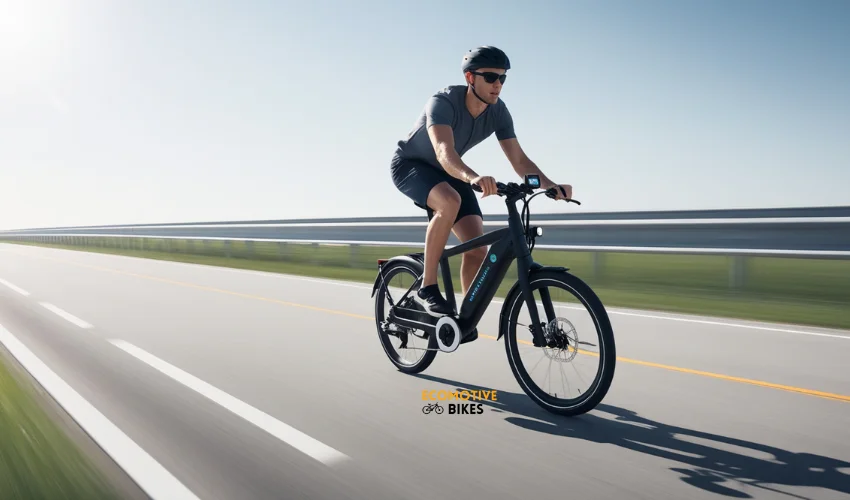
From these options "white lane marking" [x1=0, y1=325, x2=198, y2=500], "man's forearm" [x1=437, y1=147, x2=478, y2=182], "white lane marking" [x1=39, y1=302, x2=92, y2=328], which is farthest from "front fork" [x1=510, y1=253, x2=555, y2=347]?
"white lane marking" [x1=39, y1=302, x2=92, y2=328]

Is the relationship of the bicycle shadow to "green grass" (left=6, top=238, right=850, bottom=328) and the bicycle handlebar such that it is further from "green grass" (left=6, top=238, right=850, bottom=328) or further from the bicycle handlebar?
"green grass" (left=6, top=238, right=850, bottom=328)

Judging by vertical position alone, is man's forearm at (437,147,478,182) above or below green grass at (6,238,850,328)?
above

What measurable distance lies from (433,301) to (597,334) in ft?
4.83

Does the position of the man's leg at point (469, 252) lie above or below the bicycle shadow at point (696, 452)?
above

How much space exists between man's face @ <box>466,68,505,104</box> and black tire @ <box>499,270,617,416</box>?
1.23m

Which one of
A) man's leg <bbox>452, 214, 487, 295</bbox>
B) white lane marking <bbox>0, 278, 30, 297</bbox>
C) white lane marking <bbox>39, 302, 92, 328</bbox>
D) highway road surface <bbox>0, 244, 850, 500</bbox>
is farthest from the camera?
white lane marking <bbox>0, 278, 30, 297</bbox>

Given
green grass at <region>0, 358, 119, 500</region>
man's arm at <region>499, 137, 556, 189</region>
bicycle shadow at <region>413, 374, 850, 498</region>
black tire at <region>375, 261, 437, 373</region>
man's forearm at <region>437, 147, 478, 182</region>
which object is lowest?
green grass at <region>0, 358, 119, 500</region>

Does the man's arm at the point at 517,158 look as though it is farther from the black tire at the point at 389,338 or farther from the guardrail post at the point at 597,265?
the guardrail post at the point at 597,265

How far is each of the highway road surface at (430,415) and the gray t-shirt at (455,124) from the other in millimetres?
1661

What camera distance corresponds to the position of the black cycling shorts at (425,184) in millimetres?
6121

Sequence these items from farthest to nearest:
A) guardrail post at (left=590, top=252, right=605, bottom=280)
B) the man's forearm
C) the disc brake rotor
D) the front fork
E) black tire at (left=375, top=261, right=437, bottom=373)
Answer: guardrail post at (left=590, top=252, right=605, bottom=280), black tire at (left=375, top=261, right=437, bottom=373), the man's forearm, the front fork, the disc brake rotor

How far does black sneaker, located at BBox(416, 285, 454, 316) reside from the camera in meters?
5.96

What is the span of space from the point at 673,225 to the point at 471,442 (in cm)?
773

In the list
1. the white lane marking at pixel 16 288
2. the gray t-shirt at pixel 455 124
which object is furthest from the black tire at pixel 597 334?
the white lane marking at pixel 16 288
